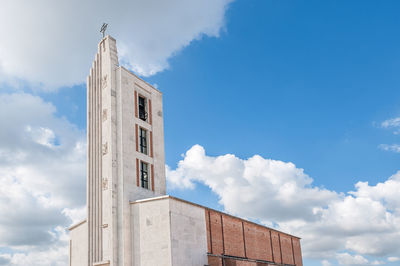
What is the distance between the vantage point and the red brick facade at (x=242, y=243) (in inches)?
1534

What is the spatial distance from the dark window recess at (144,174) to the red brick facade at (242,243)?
6.03 metres

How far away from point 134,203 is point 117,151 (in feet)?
15.9

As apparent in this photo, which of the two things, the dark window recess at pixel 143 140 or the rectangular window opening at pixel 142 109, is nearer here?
the dark window recess at pixel 143 140

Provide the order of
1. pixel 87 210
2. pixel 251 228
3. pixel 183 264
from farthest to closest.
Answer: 1. pixel 251 228
2. pixel 87 210
3. pixel 183 264

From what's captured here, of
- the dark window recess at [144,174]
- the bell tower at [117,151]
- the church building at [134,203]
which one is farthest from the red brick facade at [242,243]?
the bell tower at [117,151]

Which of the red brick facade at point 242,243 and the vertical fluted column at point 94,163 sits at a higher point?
the vertical fluted column at point 94,163

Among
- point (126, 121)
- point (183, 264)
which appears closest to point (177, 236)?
point (183, 264)

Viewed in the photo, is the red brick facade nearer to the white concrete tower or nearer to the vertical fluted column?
the white concrete tower

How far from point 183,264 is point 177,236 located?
222 centimetres

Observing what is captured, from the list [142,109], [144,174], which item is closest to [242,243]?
[144,174]

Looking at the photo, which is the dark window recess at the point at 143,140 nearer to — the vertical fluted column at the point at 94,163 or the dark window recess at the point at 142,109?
the dark window recess at the point at 142,109

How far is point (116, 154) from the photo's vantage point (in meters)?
37.8

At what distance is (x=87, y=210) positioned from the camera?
38.0 meters

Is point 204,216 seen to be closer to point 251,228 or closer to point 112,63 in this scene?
point 251,228
